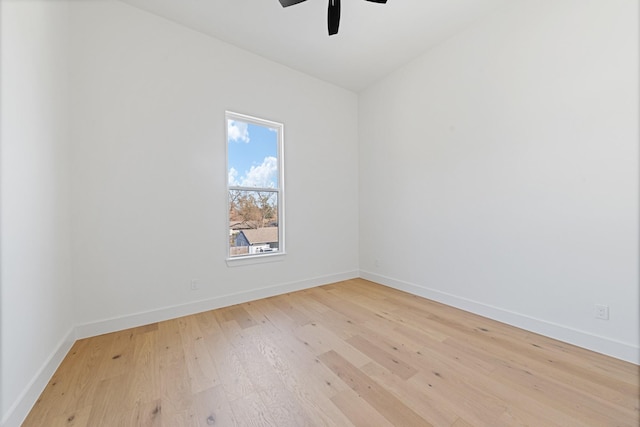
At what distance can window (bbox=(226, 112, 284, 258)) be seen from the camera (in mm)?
2969

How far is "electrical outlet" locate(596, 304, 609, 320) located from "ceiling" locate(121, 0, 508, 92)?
2805 millimetres

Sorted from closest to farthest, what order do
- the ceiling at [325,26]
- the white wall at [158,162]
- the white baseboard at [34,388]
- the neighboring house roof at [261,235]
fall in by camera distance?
the white baseboard at [34,388] → the white wall at [158,162] → the ceiling at [325,26] → the neighboring house roof at [261,235]

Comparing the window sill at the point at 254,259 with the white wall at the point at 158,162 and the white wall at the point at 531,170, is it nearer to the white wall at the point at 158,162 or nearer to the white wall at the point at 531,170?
the white wall at the point at 158,162

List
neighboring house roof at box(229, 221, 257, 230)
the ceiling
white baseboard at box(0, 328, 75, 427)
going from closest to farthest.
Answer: white baseboard at box(0, 328, 75, 427)
the ceiling
neighboring house roof at box(229, 221, 257, 230)

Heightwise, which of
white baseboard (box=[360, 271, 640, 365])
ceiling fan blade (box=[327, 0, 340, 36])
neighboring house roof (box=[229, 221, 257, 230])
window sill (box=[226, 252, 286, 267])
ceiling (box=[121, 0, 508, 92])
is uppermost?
ceiling (box=[121, 0, 508, 92])

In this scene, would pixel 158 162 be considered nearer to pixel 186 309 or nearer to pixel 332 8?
pixel 186 309

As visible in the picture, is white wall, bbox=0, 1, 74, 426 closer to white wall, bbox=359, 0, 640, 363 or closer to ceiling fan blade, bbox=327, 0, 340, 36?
ceiling fan blade, bbox=327, 0, 340, 36

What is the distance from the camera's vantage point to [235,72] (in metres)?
2.90

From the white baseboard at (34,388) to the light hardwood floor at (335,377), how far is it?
5 cm

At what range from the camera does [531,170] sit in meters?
2.21

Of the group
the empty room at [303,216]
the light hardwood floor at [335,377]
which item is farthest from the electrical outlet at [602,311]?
the light hardwood floor at [335,377]

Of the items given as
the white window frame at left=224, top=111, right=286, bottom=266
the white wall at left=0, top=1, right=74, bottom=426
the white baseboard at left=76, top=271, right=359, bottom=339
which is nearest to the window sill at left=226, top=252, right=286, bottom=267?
the white window frame at left=224, top=111, right=286, bottom=266

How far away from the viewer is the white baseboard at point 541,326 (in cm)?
178

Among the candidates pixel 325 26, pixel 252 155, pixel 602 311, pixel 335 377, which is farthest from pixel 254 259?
pixel 602 311
